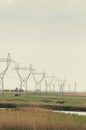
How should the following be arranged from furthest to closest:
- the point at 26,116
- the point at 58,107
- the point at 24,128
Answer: the point at 58,107 < the point at 26,116 < the point at 24,128

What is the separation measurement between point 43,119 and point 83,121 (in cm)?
364

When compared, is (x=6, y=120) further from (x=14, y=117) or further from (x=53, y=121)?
(x=53, y=121)

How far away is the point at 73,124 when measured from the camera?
36344 mm

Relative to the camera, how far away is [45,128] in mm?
35188

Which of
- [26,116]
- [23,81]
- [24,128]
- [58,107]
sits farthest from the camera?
[23,81]

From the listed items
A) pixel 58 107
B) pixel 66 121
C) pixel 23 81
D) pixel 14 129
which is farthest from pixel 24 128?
pixel 23 81

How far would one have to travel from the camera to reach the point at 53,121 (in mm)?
36688

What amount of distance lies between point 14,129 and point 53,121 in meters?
3.50

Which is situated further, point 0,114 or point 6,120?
point 0,114

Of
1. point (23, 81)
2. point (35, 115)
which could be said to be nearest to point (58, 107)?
point (35, 115)

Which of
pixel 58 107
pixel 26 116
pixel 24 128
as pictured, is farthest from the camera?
pixel 58 107

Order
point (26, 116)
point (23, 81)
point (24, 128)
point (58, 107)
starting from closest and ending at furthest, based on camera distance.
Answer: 1. point (24, 128)
2. point (26, 116)
3. point (58, 107)
4. point (23, 81)

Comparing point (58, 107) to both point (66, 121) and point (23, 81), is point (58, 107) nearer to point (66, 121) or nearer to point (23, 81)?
point (66, 121)

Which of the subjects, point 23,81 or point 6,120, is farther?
point 23,81
